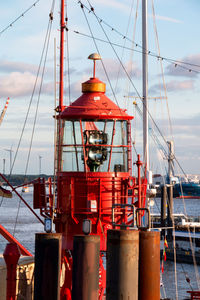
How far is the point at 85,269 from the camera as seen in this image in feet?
46.4

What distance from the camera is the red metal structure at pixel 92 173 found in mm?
17984

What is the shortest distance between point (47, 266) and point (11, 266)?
919 mm

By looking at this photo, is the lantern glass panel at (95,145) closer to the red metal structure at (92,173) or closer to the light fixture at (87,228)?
the red metal structure at (92,173)

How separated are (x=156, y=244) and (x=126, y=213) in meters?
3.39

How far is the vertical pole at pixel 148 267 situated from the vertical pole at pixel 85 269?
1.18 m

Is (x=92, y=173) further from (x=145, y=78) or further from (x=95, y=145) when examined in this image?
(x=145, y=78)

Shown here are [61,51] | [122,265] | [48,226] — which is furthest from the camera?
[61,51]

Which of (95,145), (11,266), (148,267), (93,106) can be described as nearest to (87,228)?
(148,267)

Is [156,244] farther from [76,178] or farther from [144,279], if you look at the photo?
[76,178]

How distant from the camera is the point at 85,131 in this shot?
18234 mm

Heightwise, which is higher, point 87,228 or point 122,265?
point 87,228

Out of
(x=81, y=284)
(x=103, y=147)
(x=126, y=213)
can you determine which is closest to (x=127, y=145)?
(x=103, y=147)

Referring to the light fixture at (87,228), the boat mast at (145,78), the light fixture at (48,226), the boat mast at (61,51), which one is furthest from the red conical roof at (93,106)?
the boat mast at (145,78)

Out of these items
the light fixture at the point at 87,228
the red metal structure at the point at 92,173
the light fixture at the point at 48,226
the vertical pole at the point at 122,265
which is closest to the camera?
the vertical pole at the point at 122,265
